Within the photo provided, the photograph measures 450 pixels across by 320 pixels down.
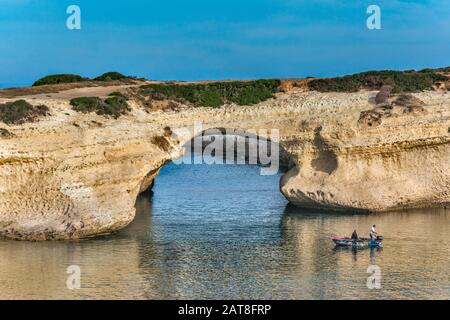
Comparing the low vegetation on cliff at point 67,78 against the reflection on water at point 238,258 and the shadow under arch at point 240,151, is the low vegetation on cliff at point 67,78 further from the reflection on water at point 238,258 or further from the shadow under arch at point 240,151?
the reflection on water at point 238,258

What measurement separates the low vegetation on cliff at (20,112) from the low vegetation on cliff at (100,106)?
202 cm

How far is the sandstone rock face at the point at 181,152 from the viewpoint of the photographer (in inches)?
1411

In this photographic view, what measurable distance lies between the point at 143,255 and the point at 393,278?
436 inches

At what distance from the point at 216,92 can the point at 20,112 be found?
43.7 feet

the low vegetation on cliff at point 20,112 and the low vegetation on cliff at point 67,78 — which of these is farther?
the low vegetation on cliff at point 67,78

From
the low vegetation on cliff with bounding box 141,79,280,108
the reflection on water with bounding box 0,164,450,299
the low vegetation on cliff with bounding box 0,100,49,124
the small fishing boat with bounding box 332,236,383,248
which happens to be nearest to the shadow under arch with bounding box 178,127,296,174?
the low vegetation on cliff with bounding box 141,79,280,108

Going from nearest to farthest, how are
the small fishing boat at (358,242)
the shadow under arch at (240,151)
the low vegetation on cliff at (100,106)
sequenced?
the small fishing boat at (358,242)
the low vegetation on cliff at (100,106)
the shadow under arch at (240,151)

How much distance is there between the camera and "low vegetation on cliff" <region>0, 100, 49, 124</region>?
37.0 metres

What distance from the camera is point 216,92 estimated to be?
152ft

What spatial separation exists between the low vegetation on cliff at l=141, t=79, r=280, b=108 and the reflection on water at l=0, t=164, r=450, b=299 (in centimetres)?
655

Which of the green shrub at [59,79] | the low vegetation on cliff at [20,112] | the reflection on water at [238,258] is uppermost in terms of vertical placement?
the green shrub at [59,79]

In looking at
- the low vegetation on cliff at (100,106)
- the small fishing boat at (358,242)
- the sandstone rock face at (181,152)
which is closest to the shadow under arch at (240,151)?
the sandstone rock face at (181,152)

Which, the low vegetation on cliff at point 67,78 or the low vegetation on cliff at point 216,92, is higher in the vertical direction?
the low vegetation on cliff at point 67,78
